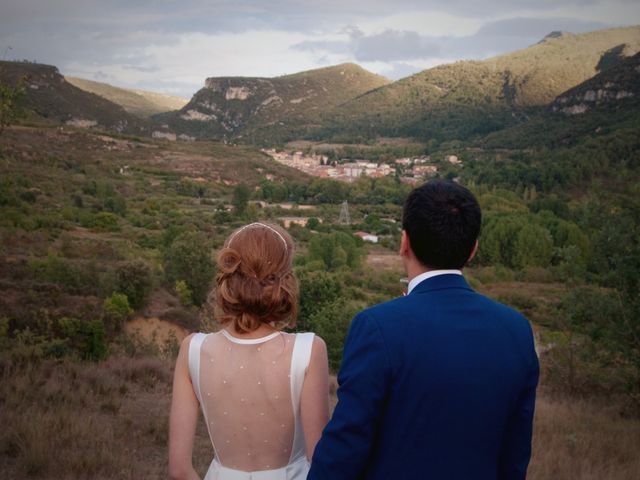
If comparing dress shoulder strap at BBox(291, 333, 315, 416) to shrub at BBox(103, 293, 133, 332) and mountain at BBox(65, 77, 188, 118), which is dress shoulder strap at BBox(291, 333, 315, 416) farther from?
mountain at BBox(65, 77, 188, 118)

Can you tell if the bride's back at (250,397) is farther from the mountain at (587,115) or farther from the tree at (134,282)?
the mountain at (587,115)

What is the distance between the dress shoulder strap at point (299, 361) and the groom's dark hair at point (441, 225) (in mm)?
392

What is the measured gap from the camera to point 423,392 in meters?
1.26

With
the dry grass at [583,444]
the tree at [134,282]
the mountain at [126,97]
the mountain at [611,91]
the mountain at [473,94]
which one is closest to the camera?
the dry grass at [583,444]

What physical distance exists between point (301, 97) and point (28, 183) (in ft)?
355

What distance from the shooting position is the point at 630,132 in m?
54.1

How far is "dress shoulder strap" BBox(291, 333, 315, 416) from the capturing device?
151 cm

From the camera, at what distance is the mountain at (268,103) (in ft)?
414

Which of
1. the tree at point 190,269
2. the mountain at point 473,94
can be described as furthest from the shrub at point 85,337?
the mountain at point 473,94

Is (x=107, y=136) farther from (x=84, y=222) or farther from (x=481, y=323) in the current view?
(x=481, y=323)

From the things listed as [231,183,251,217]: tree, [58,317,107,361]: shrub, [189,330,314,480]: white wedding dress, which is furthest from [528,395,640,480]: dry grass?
[231,183,251,217]: tree

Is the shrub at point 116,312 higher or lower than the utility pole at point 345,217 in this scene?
higher

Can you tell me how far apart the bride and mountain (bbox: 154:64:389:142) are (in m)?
120

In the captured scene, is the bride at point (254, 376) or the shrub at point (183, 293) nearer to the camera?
the bride at point (254, 376)
